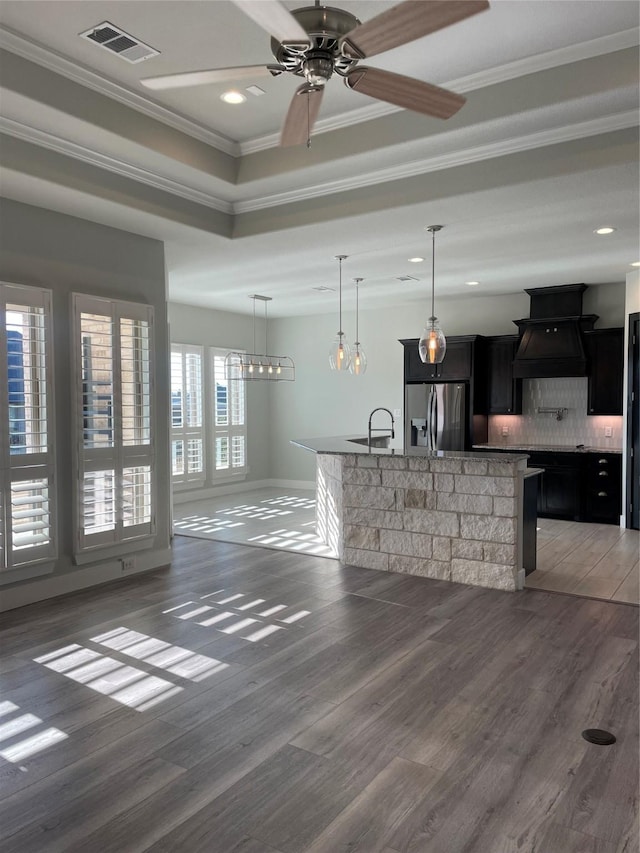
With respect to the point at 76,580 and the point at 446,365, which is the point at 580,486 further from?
the point at 76,580

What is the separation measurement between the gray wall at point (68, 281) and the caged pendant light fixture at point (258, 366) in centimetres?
252

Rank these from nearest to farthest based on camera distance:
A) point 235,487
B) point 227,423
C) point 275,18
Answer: point 275,18, point 227,423, point 235,487

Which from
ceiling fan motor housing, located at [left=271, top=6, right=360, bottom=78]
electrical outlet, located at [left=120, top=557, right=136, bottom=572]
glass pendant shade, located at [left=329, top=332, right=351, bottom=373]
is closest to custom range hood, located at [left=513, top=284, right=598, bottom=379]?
glass pendant shade, located at [left=329, top=332, right=351, bottom=373]

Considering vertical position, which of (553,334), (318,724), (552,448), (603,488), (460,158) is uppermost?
(460,158)

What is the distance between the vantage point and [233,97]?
3771 millimetres

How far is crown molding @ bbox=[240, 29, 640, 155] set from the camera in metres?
3.19

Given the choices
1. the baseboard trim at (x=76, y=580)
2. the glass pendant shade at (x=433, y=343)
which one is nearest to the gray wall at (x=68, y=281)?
the baseboard trim at (x=76, y=580)

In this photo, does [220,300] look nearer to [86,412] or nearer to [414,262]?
[414,262]

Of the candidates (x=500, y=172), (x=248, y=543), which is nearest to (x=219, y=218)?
(x=500, y=172)

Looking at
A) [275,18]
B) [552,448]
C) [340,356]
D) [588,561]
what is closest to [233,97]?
[275,18]

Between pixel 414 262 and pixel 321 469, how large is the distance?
7.62 ft

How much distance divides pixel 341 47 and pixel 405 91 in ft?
1.09

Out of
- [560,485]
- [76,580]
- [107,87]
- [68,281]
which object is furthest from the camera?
[560,485]

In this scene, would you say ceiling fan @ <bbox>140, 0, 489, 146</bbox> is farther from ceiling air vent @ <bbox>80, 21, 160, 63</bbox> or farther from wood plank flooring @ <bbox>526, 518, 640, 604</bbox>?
wood plank flooring @ <bbox>526, 518, 640, 604</bbox>
